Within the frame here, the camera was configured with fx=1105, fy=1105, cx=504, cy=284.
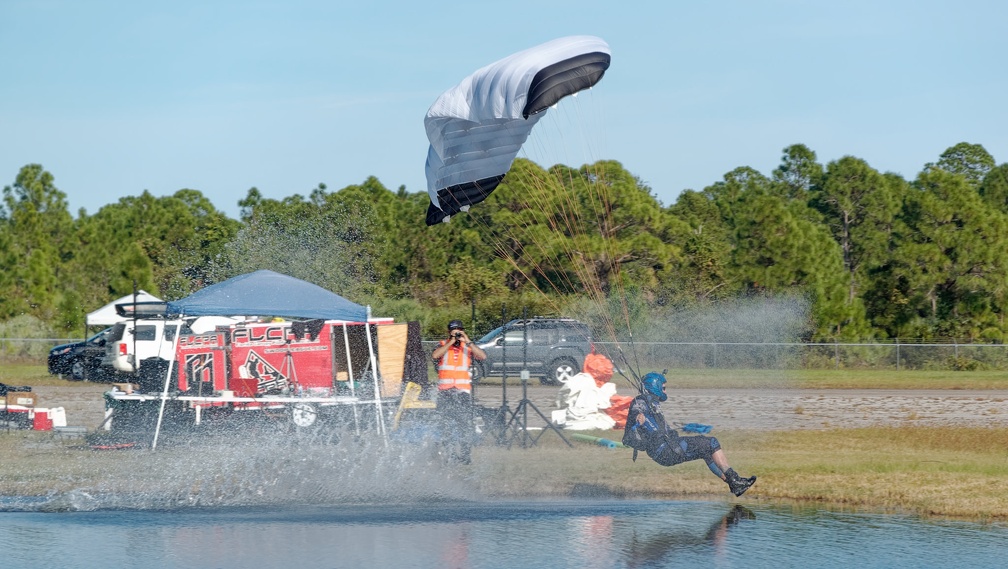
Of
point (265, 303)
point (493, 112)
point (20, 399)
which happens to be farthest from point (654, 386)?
point (20, 399)

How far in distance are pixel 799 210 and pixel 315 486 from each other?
39859mm

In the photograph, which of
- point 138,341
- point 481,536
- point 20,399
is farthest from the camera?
point 138,341

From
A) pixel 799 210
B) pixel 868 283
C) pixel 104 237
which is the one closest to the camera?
pixel 868 283

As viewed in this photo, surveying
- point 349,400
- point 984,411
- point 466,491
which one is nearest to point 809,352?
point 984,411

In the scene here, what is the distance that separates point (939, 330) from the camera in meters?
37.5

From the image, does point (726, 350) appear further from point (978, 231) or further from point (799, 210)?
point (799, 210)

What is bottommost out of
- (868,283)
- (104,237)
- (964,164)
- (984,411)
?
(984,411)

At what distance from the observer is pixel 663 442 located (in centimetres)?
1147

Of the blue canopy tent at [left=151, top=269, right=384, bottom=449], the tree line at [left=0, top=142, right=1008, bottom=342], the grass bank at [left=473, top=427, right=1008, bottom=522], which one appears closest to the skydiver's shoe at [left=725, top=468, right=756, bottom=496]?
the grass bank at [left=473, top=427, right=1008, bottom=522]

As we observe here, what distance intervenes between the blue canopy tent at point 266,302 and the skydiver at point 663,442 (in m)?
5.11

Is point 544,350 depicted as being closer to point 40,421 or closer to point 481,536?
point 40,421

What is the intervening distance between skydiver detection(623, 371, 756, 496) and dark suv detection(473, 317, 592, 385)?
1650cm

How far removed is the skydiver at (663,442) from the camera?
1141cm

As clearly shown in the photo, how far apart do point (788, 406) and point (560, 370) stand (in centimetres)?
678
